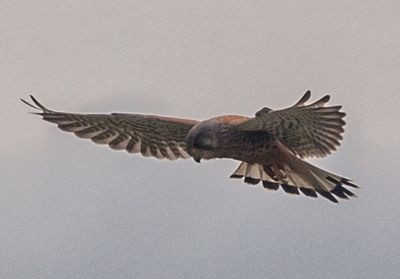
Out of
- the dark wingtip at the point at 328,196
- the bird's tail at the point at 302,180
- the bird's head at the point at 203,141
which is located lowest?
the dark wingtip at the point at 328,196

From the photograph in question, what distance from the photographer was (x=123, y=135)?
2072cm

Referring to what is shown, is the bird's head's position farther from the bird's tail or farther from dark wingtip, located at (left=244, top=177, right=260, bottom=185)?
dark wingtip, located at (left=244, top=177, right=260, bottom=185)

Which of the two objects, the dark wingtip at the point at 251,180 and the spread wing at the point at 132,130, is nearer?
the dark wingtip at the point at 251,180

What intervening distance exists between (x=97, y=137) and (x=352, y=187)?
4.06 m

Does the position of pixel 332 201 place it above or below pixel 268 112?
below

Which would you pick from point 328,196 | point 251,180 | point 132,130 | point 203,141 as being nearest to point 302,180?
point 328,196

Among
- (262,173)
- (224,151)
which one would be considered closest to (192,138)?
(224,151)

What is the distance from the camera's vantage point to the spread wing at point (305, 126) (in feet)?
59.7

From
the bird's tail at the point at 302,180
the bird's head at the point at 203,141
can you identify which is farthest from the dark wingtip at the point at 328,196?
the bird's head at the point at 203,141

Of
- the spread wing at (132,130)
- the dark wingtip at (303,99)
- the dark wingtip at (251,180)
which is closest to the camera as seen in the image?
the dark wingtip at (303,99)

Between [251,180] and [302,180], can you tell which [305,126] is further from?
[251,180]

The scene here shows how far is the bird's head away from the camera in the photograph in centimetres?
1845

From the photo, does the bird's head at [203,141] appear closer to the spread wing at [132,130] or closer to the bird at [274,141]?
the bird at [274,141]

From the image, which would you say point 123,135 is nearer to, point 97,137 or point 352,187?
point 97,137
